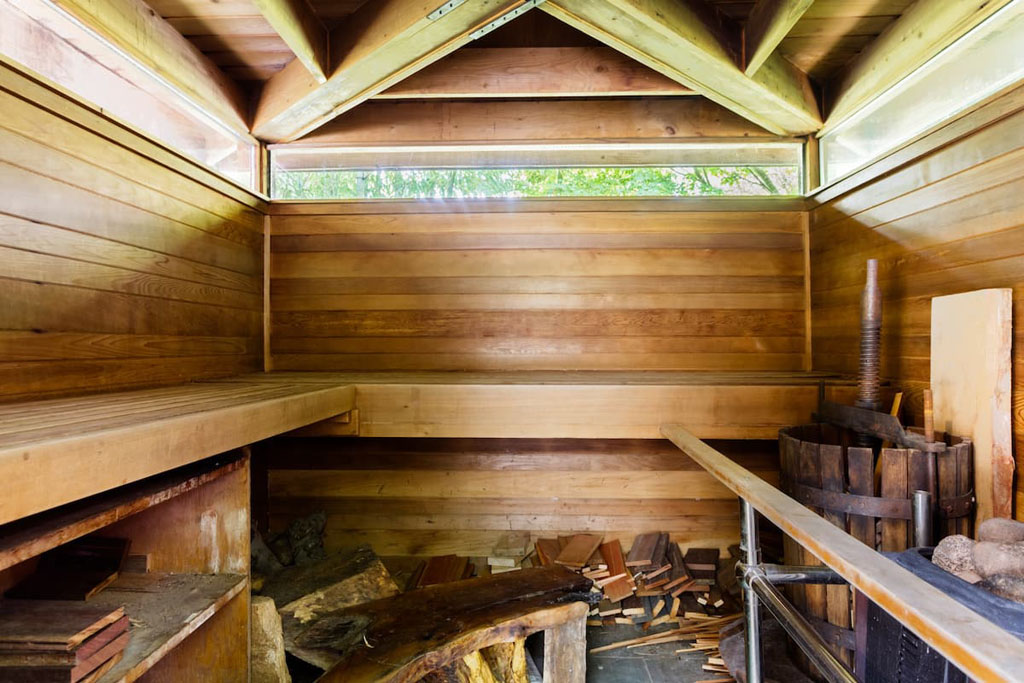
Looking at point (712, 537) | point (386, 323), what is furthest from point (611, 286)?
point (712, 537)

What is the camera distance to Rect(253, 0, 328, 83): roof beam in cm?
191

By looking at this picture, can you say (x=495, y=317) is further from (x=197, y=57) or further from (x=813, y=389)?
(x=197, y=57)

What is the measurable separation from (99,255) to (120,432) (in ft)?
3.89

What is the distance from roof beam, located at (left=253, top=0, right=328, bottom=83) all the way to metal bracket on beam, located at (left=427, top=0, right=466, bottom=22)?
1.78ft

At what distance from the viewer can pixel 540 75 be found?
8.36 feet

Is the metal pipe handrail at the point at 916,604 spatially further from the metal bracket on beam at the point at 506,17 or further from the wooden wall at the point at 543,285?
the metal bracket on beam at the point at 506,17

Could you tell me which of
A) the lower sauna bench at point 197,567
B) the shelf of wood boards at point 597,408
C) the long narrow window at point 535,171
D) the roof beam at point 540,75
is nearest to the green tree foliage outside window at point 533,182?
the long narrow window at point 535,171

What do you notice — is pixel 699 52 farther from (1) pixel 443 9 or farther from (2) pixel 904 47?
(1) pixel 443 9

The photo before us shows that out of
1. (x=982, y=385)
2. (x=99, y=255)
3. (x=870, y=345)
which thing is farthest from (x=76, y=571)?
(x=982, y=385)

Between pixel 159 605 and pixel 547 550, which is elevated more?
pixel 159 605

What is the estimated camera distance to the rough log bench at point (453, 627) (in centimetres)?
153

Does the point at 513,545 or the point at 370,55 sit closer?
the point at 370,55

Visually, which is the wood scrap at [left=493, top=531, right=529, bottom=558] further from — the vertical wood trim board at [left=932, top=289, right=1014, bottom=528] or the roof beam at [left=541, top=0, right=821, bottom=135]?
the roof beam at [left=541, top=0, right=821, bottom=135]

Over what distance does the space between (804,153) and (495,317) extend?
1.95 meters
